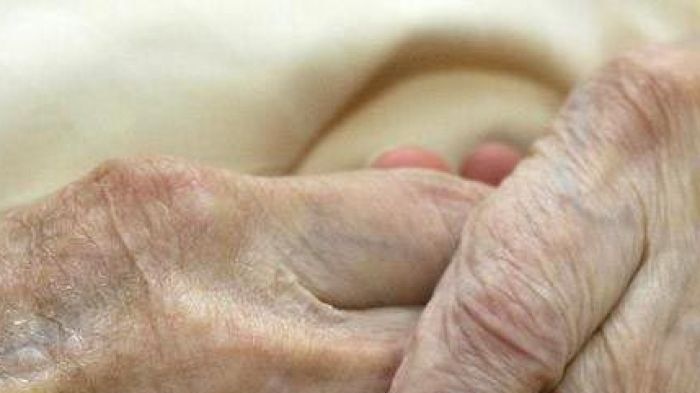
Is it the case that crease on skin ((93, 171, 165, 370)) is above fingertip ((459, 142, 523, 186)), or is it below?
above

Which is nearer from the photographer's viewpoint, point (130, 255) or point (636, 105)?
point (130, 255)

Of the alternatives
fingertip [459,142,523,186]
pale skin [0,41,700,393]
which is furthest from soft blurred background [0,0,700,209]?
pale skin [0,41,700,393]

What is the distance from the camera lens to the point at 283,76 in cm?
98

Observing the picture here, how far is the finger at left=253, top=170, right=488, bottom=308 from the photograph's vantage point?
2.90 feet

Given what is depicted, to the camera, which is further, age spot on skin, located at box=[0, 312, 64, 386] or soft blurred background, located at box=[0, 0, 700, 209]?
soft blurred background, located at box=[0, 0, 700, 209]

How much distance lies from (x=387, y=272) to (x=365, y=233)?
0.04m

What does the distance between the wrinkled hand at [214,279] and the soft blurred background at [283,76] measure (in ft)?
0.36

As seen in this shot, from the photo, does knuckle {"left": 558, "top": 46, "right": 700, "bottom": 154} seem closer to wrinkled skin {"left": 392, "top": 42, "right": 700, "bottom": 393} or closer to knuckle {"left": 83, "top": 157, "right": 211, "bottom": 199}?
wrinkled skin {"left": 392, "top": 42, "right": 700, "bottom": 393}

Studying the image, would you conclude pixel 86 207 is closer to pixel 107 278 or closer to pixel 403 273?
pixel 107 278

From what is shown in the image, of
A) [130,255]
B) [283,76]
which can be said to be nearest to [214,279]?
[130,255]

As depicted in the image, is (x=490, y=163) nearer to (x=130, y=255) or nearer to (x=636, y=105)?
(x=636, y=105)

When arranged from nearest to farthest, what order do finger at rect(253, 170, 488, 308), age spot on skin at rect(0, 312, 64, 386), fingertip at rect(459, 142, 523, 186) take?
1. age spot on skin at rect(0, 312, 64, 386)
2. finger at rect(253, 170, 488, 308)
3. fingertip at rect(459, 142, 523, 186)

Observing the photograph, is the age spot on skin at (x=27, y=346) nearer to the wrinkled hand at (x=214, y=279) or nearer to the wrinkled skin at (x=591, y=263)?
the wrinkled hand at (x=214, y=279)

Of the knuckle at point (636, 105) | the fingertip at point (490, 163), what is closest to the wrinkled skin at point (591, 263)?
the knuckle at point (636, 105)
